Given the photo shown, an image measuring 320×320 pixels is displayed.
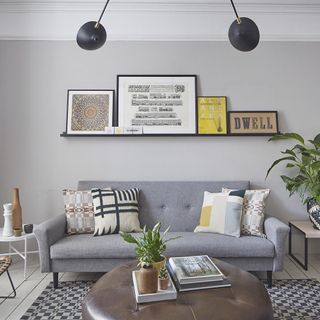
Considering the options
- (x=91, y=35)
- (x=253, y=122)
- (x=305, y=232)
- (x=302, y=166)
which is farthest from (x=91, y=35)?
(x=305, y=232)

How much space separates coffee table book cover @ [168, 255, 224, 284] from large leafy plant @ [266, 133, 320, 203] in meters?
1.45

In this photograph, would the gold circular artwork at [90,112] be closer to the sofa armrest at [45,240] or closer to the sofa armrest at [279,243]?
the sofa armrest at [45,240]

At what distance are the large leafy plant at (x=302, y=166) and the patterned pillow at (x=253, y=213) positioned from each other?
346 mm

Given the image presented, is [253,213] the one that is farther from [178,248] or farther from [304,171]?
[178,248]

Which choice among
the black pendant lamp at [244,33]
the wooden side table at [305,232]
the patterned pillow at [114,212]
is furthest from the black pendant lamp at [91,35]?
the wooden side table at [305,232]

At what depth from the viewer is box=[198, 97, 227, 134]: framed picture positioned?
312cm

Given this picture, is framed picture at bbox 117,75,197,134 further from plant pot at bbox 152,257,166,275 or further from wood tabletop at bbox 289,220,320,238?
plant pot at bbox 152,257,166,275

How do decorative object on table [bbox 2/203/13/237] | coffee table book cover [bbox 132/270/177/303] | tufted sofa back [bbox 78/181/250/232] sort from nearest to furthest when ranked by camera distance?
coffee table book cover [bbox 132/270/177/303] < decorative object on table [bbox 2/203/13/237] < tufted sofa back [bbox 78/181/250/232]

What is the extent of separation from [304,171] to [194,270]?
1.78 m

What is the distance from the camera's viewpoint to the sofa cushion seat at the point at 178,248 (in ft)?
7.78

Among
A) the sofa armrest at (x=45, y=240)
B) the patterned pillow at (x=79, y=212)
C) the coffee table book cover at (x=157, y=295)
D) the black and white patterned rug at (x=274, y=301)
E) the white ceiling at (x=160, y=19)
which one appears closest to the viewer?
the coffee table book cover at (x=157, y=295)

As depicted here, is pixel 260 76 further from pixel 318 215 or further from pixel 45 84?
pixel 45 84

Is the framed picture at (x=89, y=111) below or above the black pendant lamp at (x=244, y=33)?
below

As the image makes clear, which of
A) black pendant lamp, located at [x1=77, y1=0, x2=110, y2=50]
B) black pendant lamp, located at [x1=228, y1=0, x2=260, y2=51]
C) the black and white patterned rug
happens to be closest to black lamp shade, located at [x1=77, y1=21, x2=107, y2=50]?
black pendant lamp, located at [x1=77, y1=0, x2=110, y2=50]
